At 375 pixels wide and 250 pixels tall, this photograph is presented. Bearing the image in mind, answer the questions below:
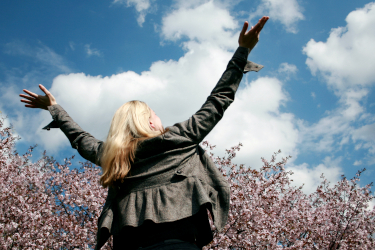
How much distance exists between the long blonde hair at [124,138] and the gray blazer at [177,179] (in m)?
0.07

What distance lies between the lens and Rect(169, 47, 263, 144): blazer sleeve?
155cm

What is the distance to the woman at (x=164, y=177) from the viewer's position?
53.8 inches

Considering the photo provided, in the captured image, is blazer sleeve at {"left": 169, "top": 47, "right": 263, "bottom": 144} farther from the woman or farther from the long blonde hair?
the long blonde hair

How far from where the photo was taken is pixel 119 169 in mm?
1472

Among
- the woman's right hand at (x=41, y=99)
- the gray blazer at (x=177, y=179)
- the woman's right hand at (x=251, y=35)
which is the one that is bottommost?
the gray blazer at (x=177, y=179)

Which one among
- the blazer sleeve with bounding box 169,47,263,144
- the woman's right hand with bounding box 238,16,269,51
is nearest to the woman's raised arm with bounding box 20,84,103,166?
the blazer sleeve with bounding box 169,47,263,144

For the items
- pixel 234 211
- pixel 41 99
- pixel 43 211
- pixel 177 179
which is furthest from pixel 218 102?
pixel 43 211

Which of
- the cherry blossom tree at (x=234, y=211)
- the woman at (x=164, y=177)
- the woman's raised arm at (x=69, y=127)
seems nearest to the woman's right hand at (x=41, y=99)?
the woman's raised arm at (x=69, y=127)

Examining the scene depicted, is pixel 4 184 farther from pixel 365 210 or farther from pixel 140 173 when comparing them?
pixel 365 210

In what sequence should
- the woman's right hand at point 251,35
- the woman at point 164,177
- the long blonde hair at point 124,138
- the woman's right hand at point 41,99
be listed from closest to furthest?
the woman at point 164,177, the long blonde hair at point 124,138, the woman's right hand at point 251,35, the woman's right hand at point 41,99

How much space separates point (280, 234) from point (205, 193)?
6.82m

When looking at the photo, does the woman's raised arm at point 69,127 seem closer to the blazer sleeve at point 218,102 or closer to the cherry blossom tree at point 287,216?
the blazer sleeve at point 218,102

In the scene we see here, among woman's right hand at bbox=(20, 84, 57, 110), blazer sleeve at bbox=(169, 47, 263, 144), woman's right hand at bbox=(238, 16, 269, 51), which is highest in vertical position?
woman's right hand at bbox=(20, 84, 57, 110)

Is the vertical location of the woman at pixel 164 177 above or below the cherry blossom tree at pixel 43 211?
below
